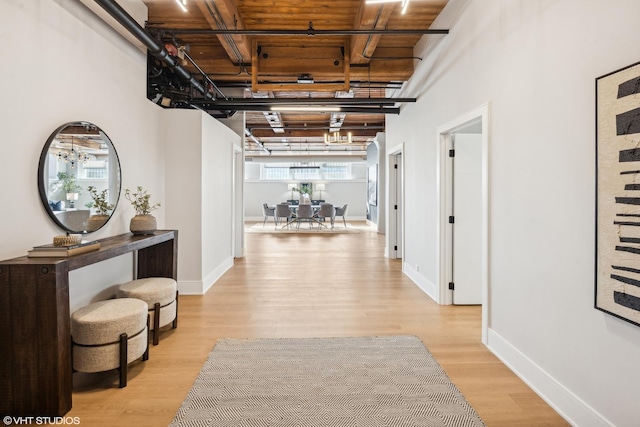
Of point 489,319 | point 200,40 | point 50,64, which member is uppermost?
point 200,40

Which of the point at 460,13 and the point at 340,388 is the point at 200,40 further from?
the point at 340,388

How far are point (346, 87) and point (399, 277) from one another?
3.01 m

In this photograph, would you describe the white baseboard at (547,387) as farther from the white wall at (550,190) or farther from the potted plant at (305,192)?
the potted plant at (305,192)

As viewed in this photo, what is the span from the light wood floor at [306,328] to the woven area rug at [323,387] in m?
0.14

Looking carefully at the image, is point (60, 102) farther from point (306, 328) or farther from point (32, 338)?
point (306, 328)

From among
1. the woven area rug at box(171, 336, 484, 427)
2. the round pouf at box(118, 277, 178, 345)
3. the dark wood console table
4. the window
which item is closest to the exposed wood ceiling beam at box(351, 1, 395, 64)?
the woven area rug at box(171, 336, 484, 427)

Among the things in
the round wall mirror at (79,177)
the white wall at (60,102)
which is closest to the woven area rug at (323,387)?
the white wall at (60,102)

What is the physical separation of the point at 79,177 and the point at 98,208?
35 centimetres

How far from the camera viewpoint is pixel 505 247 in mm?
2648

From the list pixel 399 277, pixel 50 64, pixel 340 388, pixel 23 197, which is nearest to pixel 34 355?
pixel 23 197

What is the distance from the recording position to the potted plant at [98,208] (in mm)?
2898

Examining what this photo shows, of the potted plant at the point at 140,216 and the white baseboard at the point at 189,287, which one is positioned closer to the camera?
the potted plant at the point at 140,216

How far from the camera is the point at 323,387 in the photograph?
226 centimetres

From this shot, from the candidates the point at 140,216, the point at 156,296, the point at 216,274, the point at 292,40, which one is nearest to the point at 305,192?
the point at 216,274
